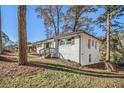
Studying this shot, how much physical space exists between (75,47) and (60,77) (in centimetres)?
65

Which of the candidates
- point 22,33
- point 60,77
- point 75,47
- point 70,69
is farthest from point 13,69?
point 75,47

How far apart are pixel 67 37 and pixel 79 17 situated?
0.45 m

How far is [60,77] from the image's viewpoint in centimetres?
557

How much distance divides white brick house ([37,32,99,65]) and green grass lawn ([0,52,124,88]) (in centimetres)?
15

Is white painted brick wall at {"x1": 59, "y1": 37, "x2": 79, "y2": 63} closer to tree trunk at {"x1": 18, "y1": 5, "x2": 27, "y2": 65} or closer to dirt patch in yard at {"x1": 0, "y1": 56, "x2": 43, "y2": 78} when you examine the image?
dirt patch in yard at {"x1": 0, "y1": 56, "x2": 43, "y2": 78}

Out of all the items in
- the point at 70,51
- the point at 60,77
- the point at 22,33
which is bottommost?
the point at 60,77

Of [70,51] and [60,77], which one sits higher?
[70,51]

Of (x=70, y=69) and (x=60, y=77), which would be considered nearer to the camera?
(x=60, y=77)

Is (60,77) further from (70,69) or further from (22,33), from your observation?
(22,33)

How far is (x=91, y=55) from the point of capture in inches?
229

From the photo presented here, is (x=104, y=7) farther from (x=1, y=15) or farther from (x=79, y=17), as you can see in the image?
(x=1, y=15)

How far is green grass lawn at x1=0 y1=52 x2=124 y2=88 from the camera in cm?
548
